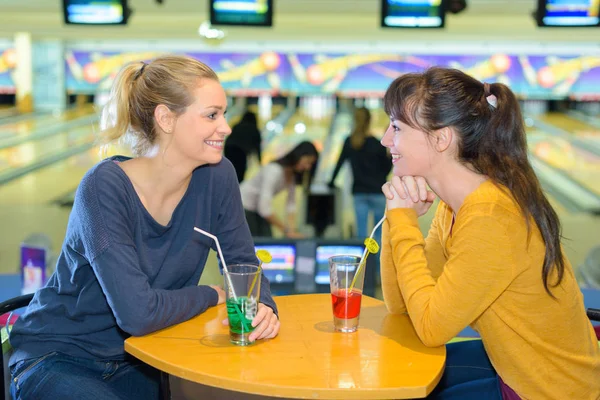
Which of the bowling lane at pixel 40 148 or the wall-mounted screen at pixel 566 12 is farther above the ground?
the wall-mounted screen at pixel 566 12

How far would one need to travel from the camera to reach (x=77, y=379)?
4.38 ft

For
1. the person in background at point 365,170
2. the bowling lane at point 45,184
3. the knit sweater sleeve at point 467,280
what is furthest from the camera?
the bowling lane at point 45,184

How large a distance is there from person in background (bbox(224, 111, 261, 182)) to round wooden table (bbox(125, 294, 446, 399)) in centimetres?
359

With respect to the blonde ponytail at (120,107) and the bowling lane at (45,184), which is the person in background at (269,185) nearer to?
the blonde ponytail at (120,107)

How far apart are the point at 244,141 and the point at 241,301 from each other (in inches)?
162

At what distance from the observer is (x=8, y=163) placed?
7.89 metres

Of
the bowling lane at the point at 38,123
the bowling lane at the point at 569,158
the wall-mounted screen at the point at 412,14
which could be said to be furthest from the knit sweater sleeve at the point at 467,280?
the bowling lane at the point at 38,123

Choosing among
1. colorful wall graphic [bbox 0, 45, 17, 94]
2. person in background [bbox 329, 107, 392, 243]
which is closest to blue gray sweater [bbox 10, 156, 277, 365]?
person in background [bbox 329, 107, 392, 243]

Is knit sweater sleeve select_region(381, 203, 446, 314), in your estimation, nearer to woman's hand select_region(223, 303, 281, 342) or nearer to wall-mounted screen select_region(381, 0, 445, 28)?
woman's hand select_region(223, 303, 281, 342)

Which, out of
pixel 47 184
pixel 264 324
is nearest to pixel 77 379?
pixel 264 324

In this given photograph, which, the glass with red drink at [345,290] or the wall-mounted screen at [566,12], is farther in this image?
the wall-mounted screen at [566,12]

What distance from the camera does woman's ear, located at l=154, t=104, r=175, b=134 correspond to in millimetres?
1474

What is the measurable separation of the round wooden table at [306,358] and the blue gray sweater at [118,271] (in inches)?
2.6

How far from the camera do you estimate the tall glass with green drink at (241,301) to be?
4.12 feet
